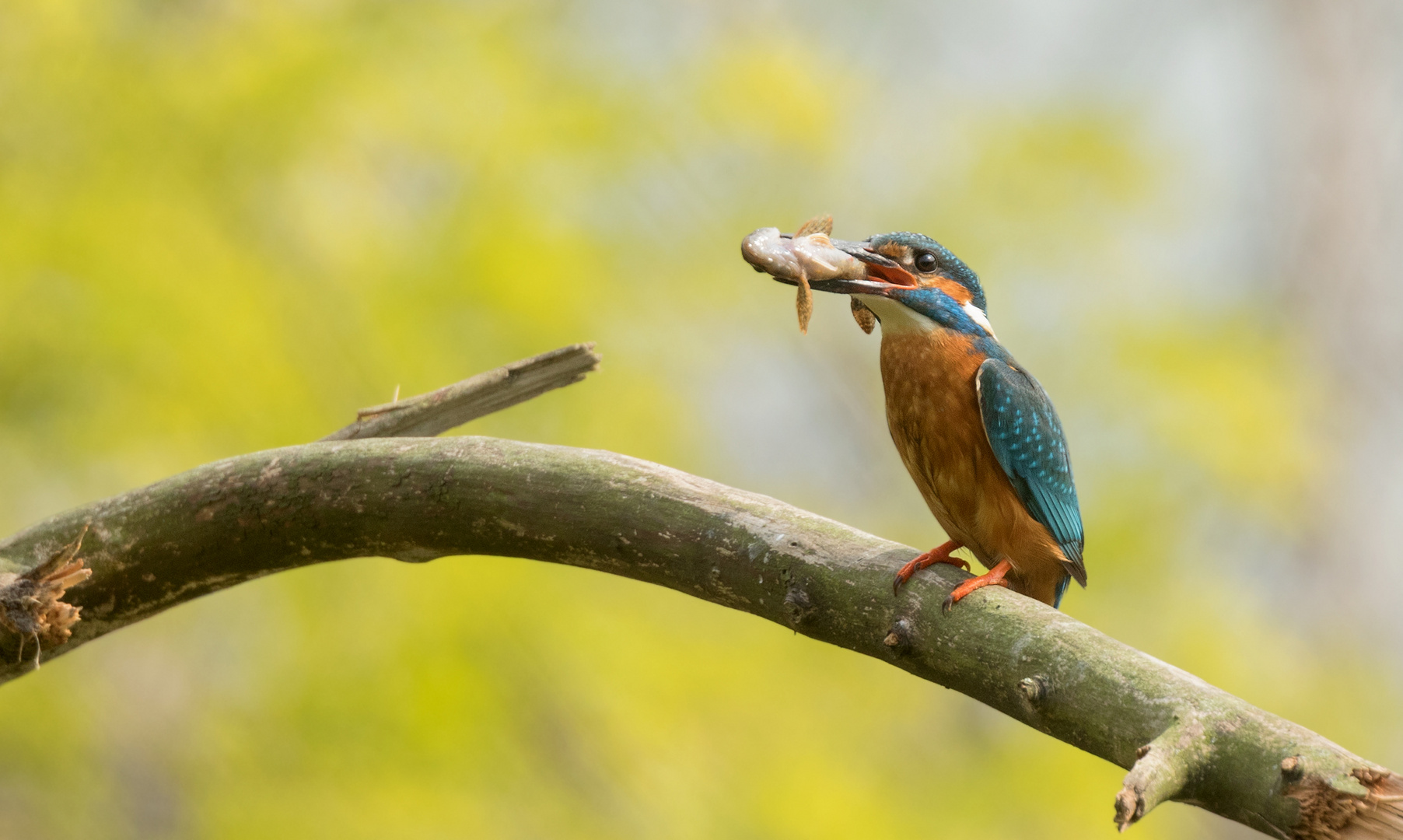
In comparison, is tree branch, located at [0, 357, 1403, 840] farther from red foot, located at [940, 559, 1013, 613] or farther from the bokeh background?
the bokeh background

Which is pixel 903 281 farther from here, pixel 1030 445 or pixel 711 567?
pixel 711 567

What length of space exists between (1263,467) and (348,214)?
4679 mm

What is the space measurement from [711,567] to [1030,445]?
3.26 feet

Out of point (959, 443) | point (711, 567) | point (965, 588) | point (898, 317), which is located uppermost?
point (898, 317)

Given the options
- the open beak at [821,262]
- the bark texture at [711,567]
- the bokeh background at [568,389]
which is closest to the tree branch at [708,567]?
the bark texture at [711,567]

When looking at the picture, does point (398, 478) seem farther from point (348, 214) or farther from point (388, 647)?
point (348, 214)

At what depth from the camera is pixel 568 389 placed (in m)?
5.51

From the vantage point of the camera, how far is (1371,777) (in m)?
1.44

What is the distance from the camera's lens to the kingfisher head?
244cm

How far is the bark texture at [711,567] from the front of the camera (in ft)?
5.04

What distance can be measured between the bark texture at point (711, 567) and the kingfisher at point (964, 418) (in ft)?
2.17

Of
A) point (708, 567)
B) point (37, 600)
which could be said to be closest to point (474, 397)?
point (708, 567)

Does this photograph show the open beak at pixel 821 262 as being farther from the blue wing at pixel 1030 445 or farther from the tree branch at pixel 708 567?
the tree branch at pixel 708 567

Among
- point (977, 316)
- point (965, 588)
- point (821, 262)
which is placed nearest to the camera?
point (965, 588)
